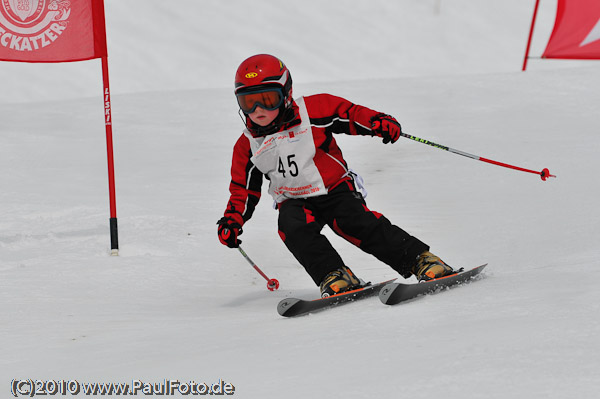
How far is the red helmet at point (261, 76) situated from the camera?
11.9ft

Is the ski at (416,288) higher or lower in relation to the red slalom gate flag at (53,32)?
lower

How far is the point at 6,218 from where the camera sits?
551 centimetres

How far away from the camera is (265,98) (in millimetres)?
3637

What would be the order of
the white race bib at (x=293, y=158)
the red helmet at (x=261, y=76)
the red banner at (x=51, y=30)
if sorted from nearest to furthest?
the red helmet at (x=261, y=76)
the white race bib at (x=293, y=158)
the red banner at (x=51, y=30)

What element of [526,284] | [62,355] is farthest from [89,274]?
[526,284]

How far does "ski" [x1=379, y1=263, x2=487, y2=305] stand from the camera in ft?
9.24

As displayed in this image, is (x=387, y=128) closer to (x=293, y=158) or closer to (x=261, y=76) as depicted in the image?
(x=293, y=158)

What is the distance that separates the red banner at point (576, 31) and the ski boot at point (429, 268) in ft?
21.1

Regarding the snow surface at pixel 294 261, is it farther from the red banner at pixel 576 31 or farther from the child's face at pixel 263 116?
the child's face at pixel 263 116

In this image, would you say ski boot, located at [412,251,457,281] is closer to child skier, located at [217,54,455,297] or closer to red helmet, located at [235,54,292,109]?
child skier, located at [217,54,455,297]

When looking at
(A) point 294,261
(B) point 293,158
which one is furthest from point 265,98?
(A) point 294,261

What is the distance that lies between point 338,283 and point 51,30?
112 inches

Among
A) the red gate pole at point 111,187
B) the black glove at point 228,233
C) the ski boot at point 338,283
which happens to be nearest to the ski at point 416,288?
the ski boot at point 338,283

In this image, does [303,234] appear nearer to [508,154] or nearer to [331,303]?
[331,303]
